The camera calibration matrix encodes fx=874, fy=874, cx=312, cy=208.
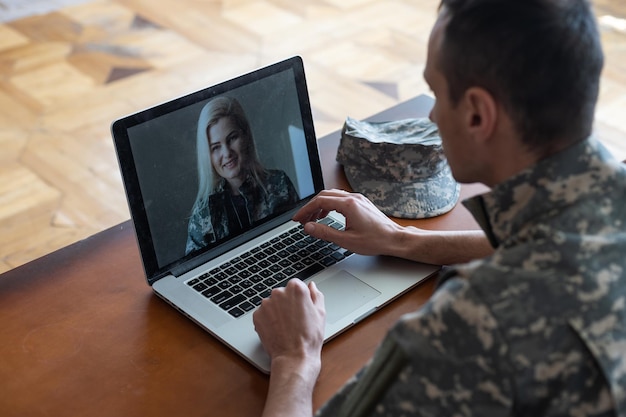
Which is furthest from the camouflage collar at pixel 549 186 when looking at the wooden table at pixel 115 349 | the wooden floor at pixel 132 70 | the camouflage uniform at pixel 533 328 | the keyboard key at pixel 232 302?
the wooden floor at pixel 132 70

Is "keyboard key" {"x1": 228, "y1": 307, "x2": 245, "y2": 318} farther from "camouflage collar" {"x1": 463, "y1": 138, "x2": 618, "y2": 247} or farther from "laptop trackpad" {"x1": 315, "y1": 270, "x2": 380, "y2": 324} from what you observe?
"camouflage collar" {"x1": 463, "y1": 138, "x2": 618, "y2": 247}

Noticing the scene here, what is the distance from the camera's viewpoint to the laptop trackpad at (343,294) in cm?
125

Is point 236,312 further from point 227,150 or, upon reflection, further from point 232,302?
point 227,150

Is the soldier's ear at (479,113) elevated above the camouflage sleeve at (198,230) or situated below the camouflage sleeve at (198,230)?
above

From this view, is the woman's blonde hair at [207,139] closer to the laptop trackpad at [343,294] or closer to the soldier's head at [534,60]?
the laptop trackpad at [343,294]

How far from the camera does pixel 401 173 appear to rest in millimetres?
1519

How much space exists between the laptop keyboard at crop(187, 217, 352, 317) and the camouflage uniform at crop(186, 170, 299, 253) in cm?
5

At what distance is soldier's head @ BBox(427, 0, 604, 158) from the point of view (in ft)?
2.91

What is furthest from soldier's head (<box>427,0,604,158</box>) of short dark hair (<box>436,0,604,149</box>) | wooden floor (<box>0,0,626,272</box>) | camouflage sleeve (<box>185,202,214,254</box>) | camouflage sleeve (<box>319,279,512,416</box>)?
wooden floor (<box>0,0,626,272</box>)

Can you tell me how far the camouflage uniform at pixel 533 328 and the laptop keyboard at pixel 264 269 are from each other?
0.41 m

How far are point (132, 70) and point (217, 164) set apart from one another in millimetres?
2210

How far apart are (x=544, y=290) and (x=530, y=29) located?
0.86 feet

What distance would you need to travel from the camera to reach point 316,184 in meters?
1.49

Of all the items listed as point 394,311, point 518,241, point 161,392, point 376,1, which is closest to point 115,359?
point 161,392
